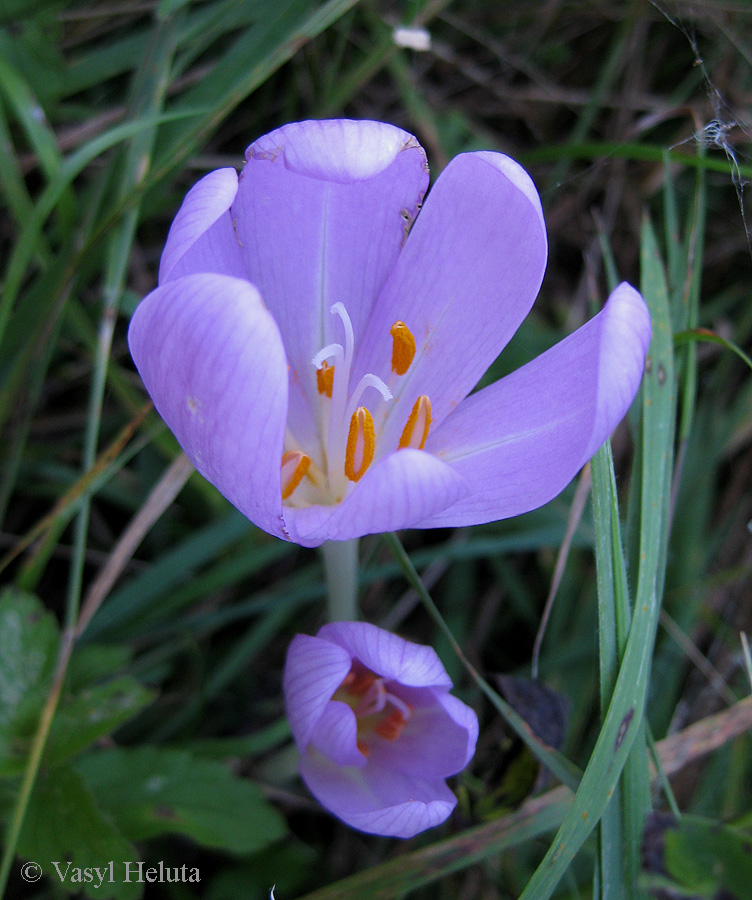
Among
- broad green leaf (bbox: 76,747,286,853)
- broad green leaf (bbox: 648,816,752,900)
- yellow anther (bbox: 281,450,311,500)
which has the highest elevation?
yellow anther (bbox: 281,450,311,500)

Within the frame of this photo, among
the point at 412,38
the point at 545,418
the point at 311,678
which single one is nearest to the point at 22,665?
the point at 311,678

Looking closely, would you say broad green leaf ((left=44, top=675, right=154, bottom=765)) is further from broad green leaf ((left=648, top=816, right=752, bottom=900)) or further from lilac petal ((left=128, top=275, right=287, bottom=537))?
broad green leaf ((left=648, top=816, right=752, bottom=900))

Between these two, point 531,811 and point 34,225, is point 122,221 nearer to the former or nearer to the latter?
point 34,225

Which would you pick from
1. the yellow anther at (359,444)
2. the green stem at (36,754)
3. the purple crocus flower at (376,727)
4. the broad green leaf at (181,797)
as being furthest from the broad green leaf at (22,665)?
the yellow anther at (359,444)

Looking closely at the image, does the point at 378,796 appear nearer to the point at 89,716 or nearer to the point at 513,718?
the point at 513,718

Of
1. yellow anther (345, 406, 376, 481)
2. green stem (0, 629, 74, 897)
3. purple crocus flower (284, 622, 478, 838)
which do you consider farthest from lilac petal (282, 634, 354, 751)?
green stem (0, 629, 74, 897)

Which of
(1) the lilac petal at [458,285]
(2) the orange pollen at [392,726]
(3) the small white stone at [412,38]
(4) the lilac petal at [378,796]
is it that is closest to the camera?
(4) the lilac petal at [378,796]

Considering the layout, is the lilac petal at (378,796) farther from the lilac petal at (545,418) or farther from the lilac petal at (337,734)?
the lilac petal at (545,418)
